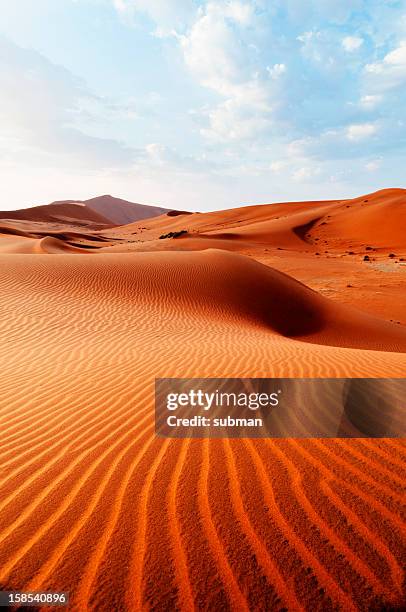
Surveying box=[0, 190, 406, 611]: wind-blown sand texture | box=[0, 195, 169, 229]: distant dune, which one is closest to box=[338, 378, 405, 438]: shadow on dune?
box=[0, 190, 406, 611]: wind-blown sand texture

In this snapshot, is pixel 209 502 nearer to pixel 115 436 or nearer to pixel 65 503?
pixel 65 503

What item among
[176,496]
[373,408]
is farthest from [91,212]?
[176,496]

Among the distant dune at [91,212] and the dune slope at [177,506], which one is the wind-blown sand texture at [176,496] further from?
the distant dune at [91,212]

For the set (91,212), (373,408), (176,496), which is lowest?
(373,408)

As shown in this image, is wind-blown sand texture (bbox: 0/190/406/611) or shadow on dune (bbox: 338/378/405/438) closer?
wind-blown sand texture (bbox: 0/190/406/611)

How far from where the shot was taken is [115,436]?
11.0 feet

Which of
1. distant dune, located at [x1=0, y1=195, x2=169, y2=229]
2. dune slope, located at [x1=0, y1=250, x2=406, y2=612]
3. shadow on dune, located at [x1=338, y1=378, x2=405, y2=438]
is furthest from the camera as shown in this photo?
distant dune, located at [x1=0, y1=195, x2=169, y2=229]

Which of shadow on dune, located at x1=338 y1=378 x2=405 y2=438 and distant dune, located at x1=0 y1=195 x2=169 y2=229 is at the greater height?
distant dune, located at x1=0 y1=195 x2=169 y2=229

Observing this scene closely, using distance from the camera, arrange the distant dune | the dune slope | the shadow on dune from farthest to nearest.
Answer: the distant dune
the shadow on dune
the dune slope

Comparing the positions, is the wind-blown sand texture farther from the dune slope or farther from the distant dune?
the distant dune

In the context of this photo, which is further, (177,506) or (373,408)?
(373,408)

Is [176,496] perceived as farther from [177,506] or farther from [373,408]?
[373,408]

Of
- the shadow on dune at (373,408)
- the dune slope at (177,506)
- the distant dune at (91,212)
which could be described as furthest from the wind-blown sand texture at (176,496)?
the distant dune at (91,212)

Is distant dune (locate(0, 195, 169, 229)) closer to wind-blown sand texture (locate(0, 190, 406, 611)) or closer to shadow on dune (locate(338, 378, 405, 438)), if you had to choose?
wind-blown sand texture (locate(0, 190, 406, 611))
